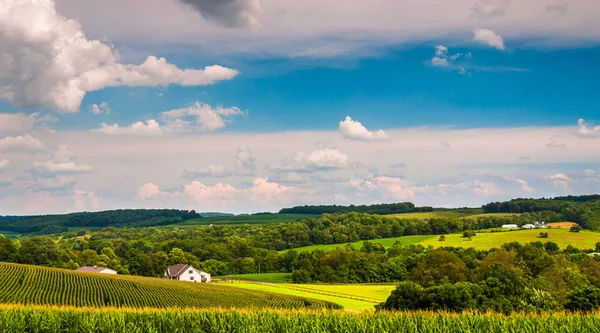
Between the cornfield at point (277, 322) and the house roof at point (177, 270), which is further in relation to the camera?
the house roof at point (177, 270)

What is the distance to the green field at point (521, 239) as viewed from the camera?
139625 mm

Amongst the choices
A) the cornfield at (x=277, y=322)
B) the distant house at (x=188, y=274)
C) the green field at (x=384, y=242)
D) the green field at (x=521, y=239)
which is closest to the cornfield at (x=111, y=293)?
the cornfield at (x=277, y=322)

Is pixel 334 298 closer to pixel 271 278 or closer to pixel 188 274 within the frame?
pixel 271 278

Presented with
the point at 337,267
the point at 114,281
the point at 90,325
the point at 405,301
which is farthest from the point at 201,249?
the point at 90,325

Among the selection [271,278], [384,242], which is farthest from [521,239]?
[271,278]

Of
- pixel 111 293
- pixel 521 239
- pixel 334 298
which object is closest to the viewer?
pixel 111 293

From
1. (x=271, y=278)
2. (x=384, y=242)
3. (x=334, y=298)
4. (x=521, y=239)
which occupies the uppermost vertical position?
(x=521, y=239)

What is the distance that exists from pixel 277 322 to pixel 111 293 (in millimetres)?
46046

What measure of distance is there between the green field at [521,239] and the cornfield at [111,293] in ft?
275

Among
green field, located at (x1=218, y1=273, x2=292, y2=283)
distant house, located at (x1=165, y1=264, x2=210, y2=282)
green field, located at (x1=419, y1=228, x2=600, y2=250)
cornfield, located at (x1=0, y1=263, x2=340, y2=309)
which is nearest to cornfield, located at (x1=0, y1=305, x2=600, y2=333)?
cornfield, located at (x1=0, y1=263, x2=340, y2=309)

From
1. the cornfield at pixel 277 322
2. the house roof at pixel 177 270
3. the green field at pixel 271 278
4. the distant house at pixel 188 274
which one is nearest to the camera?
the cornfield at pixel 277 322

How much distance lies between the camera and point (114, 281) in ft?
252

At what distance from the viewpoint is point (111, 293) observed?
223ft

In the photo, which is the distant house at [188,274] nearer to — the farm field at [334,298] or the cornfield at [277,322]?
the farm field at [334,298]
